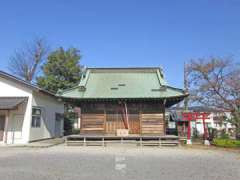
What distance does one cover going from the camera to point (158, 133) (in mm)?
16125

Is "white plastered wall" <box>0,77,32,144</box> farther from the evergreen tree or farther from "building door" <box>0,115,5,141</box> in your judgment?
the evergreen tree

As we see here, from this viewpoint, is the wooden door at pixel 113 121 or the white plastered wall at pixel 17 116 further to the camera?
the white plastered wall at pixel 17 116

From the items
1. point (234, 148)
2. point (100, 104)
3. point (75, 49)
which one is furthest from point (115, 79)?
point (75, 49)

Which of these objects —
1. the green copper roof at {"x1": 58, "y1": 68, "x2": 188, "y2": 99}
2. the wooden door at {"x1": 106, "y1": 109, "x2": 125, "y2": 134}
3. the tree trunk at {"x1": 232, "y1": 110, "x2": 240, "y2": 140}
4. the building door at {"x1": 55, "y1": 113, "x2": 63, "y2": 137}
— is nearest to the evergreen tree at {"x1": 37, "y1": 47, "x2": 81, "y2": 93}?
the building door at {"x1": 55, "y1": 113, "x2": 63, "y2": 137}

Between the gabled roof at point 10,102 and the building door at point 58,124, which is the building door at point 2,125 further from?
the building door at point 58,124

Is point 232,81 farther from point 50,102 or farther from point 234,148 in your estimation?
point 50,102

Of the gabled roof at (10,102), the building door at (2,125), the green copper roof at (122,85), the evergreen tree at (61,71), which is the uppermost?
the evergreen tree at (61,71)

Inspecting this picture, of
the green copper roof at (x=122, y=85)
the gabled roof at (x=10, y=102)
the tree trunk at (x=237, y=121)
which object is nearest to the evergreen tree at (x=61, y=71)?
the green copper roof at (x=122, y=85)

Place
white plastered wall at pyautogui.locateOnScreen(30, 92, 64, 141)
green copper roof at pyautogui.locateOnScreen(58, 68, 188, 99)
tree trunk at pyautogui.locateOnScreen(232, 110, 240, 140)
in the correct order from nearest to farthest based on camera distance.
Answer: green copper roof at pyautogui.locateOnScreen(58, 68, 188, 99) → white plastered wall at pyautogui.locateOnScreen(30, 92, 64, 141) → tree trunk at pyautogui.locateOnScreen(232, 110, 240, 140)

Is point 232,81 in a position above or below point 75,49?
below

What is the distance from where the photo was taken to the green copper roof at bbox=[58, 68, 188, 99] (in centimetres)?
1611

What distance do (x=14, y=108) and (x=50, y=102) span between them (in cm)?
561

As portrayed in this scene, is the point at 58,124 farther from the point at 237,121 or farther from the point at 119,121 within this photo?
the point at 237,121

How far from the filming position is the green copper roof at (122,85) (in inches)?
634
